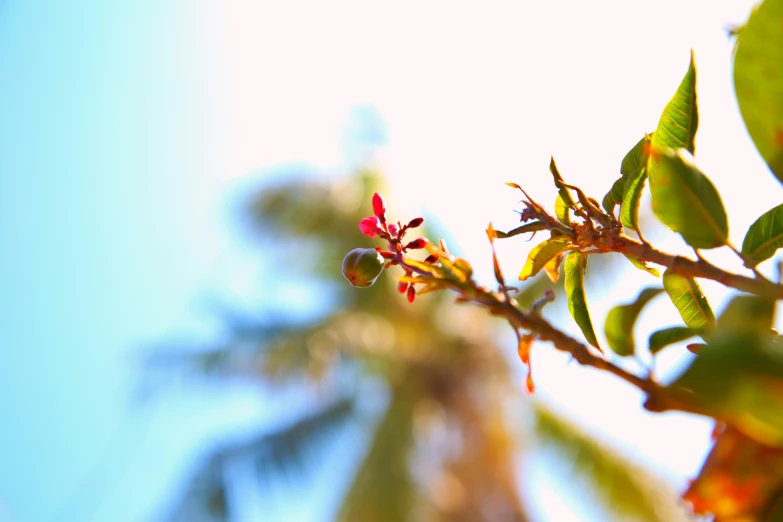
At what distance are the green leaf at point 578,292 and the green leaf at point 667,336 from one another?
11cm

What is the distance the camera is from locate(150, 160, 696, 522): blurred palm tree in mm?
6746

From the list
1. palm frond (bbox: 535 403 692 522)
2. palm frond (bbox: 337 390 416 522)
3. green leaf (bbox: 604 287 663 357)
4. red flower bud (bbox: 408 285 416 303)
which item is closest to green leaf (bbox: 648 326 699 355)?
green leaf (bbox: 604 287 663 357)

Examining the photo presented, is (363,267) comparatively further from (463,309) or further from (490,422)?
(463,309)

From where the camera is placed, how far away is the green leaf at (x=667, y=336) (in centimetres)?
85

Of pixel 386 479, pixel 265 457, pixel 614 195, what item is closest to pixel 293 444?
pixel 265 457

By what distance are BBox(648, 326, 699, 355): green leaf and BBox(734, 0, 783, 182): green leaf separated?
0.23 metres

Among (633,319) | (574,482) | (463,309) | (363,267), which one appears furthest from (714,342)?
(463,309)

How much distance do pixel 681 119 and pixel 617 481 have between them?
22.4ft

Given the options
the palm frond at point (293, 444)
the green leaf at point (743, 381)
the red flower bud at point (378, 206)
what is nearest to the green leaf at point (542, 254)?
the red flower bud at point (378, 206)

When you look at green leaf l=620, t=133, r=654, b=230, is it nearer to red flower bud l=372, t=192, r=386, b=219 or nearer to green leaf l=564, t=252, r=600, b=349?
green leaf l=564, t=252, r=600, b=349

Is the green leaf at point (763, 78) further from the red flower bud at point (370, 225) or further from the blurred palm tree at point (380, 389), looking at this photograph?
the blurred palm tree at point (380, 389)

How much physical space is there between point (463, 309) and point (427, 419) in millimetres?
1530

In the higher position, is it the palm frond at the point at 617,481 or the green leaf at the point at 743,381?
the green leaf at the point at 743,381

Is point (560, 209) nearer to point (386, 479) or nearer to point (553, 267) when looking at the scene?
point (553, 267)
